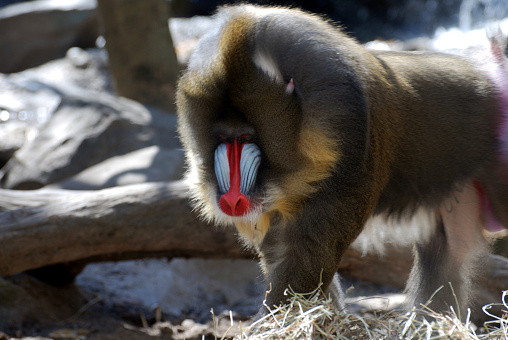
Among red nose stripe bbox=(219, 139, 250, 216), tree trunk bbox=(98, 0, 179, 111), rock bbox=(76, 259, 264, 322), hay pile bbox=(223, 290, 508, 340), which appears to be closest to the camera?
hay pile bbox=(223, 290, 508, 340)

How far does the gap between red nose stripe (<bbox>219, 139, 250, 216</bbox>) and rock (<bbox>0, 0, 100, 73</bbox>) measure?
28.9 feet

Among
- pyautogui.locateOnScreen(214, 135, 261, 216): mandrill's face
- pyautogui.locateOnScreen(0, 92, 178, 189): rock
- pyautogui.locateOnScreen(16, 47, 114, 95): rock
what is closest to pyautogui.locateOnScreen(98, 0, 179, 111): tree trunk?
pyautogui.locateOnScreen(0, 92, 178, 189): rock

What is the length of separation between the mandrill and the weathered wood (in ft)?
3.21

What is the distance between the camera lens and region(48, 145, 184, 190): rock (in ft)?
15.0

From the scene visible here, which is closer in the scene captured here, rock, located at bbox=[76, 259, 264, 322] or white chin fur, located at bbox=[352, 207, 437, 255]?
white chin fur, located at bbox=[352, 207, 437, 255]

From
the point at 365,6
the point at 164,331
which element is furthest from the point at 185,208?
the point at 365,6

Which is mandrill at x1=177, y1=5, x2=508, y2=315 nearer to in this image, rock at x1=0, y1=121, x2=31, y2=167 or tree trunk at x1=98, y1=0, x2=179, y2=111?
rock at x1=0, y1=121, x2=31, y2=167

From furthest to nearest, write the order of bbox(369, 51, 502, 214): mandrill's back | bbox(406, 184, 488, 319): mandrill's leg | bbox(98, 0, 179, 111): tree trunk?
1. bbox(98, 0, 179, 111): tree trunk
2. bbox(406, 184, 488, 319): mandrill's leg
3. bbox(369, 51, 502, 214): mandrill's back

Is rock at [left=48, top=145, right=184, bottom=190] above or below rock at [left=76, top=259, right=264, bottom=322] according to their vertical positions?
above

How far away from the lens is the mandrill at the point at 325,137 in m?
2.16

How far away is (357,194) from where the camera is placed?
2318 mm

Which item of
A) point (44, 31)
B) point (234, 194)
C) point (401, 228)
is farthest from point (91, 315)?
point (44, 31)

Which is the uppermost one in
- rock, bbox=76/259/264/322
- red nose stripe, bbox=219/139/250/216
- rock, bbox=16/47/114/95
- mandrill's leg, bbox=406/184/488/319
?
red nose stripe, bbox=219/139/250/216

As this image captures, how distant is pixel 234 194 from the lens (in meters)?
2.29
